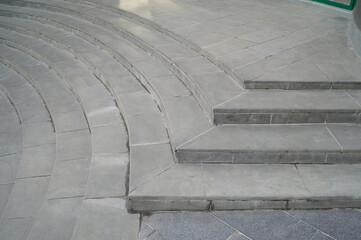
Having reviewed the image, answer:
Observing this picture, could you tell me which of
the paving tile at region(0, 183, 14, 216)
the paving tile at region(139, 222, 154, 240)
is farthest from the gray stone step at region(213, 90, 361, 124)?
the paving tile at region(0, 183, 14, 216)

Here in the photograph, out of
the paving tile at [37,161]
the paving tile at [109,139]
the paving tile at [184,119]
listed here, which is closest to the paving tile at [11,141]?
the paving tile at [37,161]

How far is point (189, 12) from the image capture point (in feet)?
24.8

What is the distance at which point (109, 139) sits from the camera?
4004 millimetres

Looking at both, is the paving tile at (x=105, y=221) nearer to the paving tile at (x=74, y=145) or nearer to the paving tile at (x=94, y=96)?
the paving tile at (x=74, y=145)

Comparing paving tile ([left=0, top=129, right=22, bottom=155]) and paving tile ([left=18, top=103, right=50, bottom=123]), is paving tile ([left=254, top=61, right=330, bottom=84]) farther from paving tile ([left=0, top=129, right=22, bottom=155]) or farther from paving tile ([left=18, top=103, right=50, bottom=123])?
paving tile ([left=0, top=129, right=22, bottom=155])

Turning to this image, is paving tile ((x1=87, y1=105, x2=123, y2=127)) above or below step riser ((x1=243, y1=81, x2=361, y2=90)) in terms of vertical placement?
below

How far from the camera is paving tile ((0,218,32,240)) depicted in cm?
318

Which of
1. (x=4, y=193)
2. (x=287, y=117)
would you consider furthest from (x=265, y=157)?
(x=4, y=193)

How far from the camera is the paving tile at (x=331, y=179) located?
121 inches

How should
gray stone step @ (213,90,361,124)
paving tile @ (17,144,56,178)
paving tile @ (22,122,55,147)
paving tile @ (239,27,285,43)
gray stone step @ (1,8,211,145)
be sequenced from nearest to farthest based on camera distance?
1. gray stone step @ (213,90,361,124)
2. gray stone step @ (1,8,211,145)
3. paving tile @ (17,144,56,178)
4. paving tile @ (22,122,55,147)
5. paving tile @ (239,27,285,43)

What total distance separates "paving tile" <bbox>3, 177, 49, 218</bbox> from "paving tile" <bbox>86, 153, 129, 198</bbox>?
31.9 inches

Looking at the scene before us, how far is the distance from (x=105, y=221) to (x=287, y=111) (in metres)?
2.58

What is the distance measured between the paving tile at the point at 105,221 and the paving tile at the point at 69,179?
47 centimetres

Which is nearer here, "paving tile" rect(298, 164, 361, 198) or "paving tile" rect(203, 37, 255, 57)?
"paving tile" rect(298, 164, 361, 198)
